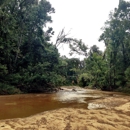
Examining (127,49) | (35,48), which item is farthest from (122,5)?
(35,48)

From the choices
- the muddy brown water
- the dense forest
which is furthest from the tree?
the muddy brown water

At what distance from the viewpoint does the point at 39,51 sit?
2266 cm

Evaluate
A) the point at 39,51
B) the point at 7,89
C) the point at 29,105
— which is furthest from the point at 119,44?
the point at 29,105

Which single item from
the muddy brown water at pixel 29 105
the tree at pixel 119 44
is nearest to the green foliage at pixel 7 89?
the muddy brown water at pixel 29 105

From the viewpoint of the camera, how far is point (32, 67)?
67.3 ft

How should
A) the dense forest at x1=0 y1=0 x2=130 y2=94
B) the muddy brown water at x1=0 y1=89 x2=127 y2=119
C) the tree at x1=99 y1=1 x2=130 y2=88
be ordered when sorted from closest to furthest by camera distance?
1. the muddy brown water at x1=0 y1=89 x2=127 y2=119
2. the dense forest at x1=0 y1=0 x2=130 y2=94
3. the tree at x1=99 y1=1 x2=130 y2=88

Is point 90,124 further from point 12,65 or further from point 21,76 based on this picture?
point 12,65

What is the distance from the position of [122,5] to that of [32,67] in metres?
17.9

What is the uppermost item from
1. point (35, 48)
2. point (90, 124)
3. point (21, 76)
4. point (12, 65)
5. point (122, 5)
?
point (122, 5)

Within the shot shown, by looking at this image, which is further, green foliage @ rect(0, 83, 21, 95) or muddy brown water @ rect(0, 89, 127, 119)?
green foliage @ rect(0, 83, 21, 95)

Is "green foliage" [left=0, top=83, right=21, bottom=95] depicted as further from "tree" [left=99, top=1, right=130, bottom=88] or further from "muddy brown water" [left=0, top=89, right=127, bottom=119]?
"tree" [left=99, top=1, right=130, bottom=88]

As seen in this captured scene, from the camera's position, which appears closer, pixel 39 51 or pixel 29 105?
pixel 29 105

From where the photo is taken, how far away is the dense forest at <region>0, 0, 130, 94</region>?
18.6 meters

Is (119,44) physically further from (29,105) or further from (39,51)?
(29,105)
